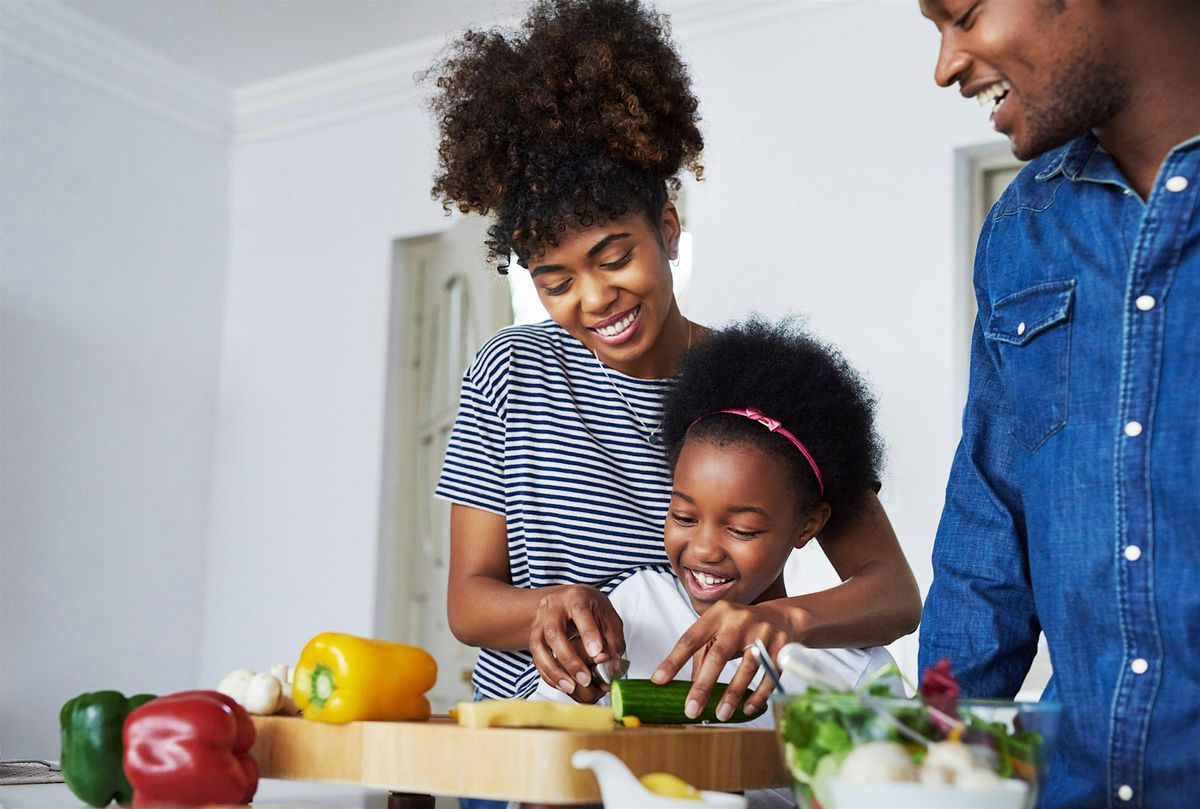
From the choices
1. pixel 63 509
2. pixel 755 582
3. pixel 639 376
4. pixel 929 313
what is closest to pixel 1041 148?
pixel 755 582

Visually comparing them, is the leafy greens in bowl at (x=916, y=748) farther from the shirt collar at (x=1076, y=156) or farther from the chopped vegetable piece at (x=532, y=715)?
the shirt collar at (x=1076, y=156)

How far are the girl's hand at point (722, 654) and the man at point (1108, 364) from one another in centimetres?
29

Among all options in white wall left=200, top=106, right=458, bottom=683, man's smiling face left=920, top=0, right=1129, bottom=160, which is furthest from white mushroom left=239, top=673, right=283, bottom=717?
white wall left=200, top=106, right=458, bottom=683

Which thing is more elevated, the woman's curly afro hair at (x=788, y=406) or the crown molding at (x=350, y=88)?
the crown molding at (x=350, y=88)

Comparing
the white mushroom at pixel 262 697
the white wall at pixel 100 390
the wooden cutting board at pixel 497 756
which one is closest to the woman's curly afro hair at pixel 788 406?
the wooden cutting board at pixel 497 756

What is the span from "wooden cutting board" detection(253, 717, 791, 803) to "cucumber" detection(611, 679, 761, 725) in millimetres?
22

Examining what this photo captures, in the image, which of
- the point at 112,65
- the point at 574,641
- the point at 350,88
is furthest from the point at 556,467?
the point at 112,65

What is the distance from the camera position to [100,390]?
188 inches

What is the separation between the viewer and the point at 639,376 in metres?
1.88

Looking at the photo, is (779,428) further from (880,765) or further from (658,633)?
(880,765)

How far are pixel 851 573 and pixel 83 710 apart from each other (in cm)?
101

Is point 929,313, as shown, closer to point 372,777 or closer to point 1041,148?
point 1041,148

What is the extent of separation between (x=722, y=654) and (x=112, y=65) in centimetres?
438

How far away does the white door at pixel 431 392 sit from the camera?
4.73 metres
